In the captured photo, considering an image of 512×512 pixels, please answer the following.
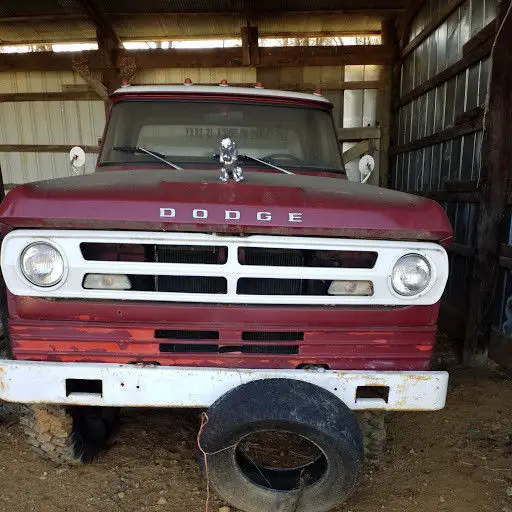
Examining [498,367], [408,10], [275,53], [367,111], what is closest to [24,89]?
[275,53]

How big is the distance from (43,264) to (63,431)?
1015mm

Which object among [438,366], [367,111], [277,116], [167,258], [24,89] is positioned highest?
[24,89]

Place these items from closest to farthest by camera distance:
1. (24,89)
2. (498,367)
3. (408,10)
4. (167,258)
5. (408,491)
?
(167,258), (408,491), (498,367), (408,10), (24,89)

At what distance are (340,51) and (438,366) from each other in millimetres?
5565

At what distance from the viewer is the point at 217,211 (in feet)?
6.12

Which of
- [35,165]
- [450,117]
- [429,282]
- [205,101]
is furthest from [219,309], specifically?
[35,165]

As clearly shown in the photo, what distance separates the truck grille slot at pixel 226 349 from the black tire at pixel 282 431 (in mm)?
154

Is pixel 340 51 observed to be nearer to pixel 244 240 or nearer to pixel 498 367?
pixel 498 367

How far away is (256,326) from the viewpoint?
1.99 m

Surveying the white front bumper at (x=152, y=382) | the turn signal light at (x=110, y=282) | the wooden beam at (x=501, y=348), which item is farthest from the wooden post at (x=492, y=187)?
the turn signal light at (x=110, y=282)

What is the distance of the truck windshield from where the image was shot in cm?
311


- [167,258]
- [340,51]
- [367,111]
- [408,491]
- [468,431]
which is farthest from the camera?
[367,111]

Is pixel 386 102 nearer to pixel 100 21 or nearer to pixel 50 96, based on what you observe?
pixel 100 21

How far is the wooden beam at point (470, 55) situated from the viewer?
419 cm
